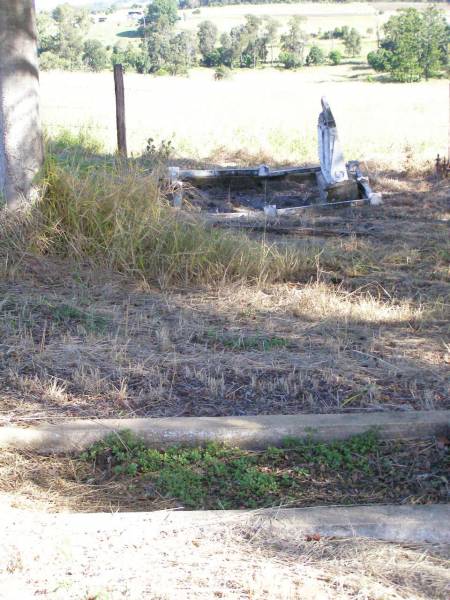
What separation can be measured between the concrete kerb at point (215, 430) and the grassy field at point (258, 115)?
9.17 metres

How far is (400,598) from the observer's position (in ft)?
8.32

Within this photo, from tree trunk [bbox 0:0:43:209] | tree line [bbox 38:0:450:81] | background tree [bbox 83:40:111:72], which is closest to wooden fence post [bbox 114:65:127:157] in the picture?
tree trunk [bbox 0:0:43:209]

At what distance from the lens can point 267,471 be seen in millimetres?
3586

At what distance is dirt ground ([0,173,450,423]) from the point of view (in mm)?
4199

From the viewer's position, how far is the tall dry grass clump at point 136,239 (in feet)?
20.9

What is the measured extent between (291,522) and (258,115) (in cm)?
2004

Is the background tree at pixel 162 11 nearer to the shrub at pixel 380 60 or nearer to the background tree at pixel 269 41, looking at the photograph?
the background tree at pixel 269 41

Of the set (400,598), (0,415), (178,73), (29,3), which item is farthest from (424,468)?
(178,73)

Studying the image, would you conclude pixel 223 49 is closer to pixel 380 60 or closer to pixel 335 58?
pixel 335 58

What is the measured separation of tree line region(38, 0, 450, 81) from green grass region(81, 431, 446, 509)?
33.7 m

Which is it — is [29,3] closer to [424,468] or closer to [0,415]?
[0,415]

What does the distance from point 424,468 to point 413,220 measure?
19.1 ft

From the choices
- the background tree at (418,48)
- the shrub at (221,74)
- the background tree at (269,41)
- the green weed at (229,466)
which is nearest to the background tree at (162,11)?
the background tree at (269,41)

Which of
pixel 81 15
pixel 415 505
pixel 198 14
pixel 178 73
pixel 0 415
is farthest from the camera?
pixel 198 14
